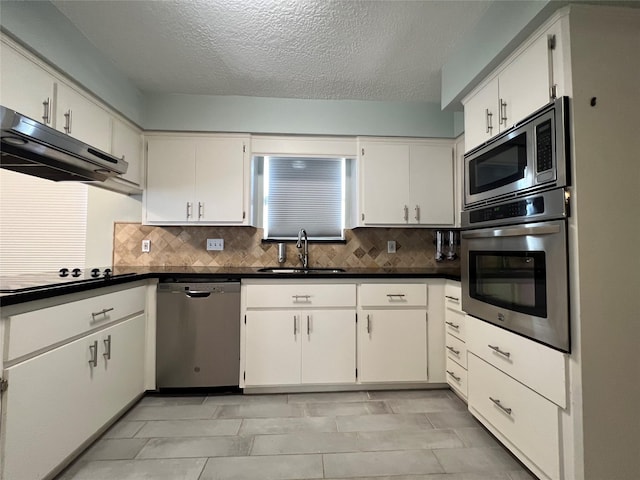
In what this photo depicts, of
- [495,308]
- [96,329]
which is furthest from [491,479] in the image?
[96,329]

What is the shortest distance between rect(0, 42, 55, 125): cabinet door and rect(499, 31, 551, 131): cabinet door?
2459 mm

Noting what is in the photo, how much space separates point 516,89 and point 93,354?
2.58 m

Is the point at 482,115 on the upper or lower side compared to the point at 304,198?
upper

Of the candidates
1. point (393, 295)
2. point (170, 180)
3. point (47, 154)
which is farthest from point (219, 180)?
point (393, 295)

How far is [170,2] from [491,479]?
2923 mm

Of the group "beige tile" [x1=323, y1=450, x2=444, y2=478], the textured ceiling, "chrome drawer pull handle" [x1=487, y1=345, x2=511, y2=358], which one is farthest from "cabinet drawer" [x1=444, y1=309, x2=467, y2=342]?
the textured ceiling

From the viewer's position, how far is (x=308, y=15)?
1728 millimetres

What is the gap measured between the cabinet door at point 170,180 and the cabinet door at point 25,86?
0.94m

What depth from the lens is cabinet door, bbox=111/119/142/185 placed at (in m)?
2.32

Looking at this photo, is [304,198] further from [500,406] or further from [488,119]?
[500,406]

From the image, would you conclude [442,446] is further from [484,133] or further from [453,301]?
[484,133]

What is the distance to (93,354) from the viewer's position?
5.41 ft

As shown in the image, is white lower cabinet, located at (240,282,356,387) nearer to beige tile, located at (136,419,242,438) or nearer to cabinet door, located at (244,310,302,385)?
cabinet door, located at (244,310,302,385)

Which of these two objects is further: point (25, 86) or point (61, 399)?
point (25, 86)
